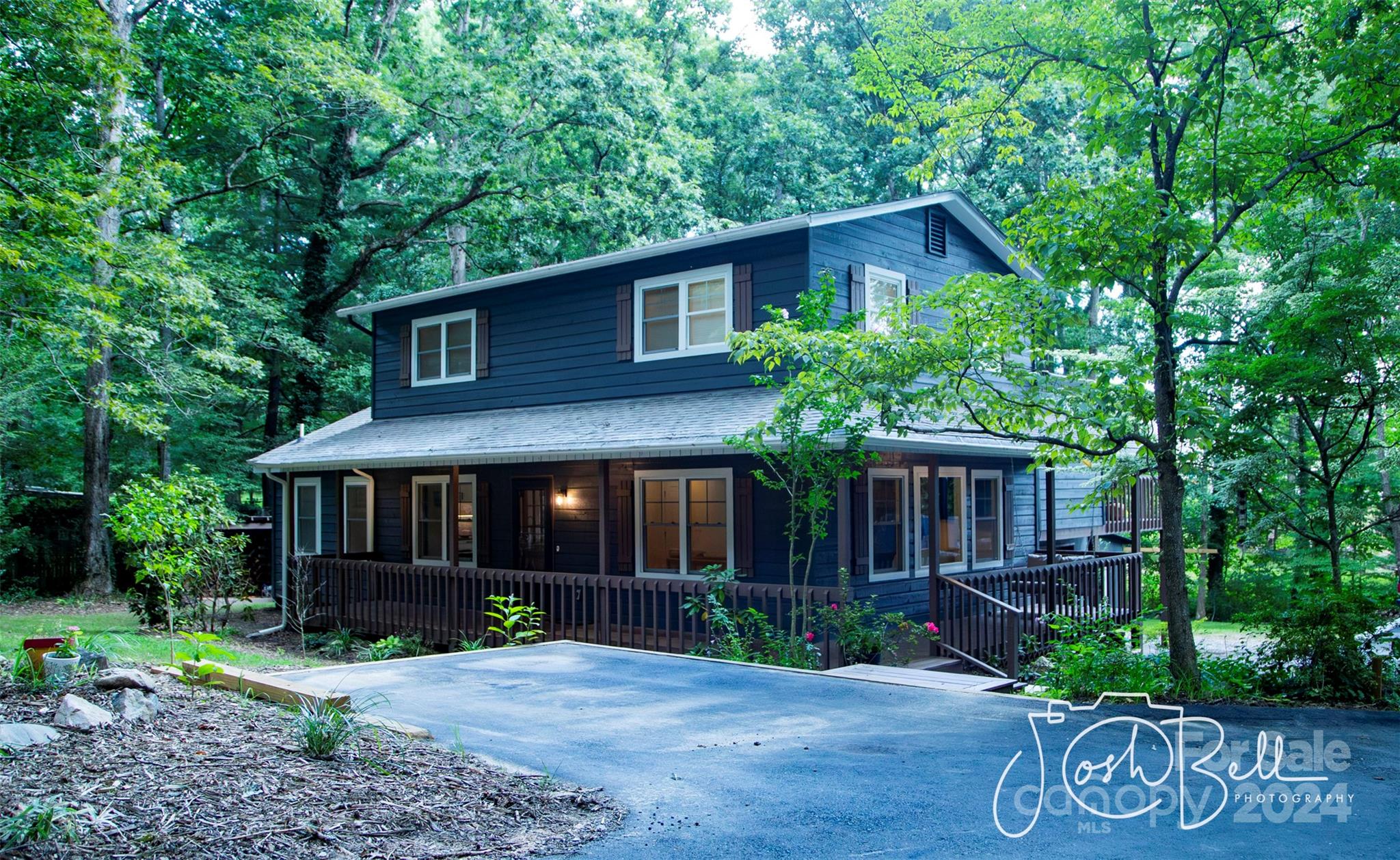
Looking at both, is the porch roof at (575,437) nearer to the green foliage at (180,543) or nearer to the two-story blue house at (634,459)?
the two-story blue house at (634,459)

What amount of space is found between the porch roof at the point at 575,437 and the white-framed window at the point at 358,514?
1129mm

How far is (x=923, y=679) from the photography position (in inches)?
332

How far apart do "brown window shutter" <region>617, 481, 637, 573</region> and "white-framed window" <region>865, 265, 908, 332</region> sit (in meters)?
4.02

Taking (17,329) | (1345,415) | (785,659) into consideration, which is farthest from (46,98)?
(1345,415)

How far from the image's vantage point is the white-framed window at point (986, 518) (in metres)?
15.5

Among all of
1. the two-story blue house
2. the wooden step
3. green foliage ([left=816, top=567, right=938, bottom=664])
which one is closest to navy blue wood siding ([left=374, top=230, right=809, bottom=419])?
the two-story blue house

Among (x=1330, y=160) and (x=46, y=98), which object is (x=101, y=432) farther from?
(x=1330, y=160)

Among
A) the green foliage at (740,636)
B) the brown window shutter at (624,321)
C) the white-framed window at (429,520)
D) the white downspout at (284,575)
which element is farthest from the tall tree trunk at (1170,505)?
the white downspout at (284,575)

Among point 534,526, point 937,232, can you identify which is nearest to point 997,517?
point 937,232

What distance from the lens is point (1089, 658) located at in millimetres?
8391

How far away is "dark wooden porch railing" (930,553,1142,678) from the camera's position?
12352 millimetres

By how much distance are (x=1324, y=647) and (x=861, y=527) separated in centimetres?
587

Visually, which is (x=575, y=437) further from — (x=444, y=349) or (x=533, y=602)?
(x=444, y=349)

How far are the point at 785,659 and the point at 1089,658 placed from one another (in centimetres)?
330
